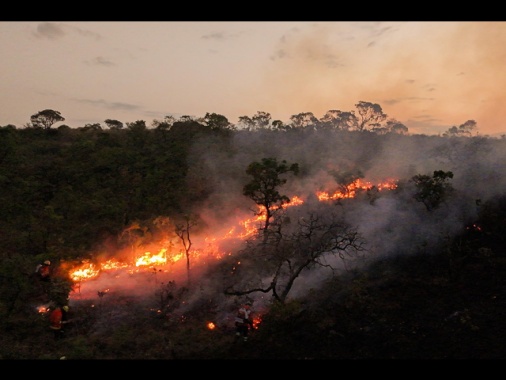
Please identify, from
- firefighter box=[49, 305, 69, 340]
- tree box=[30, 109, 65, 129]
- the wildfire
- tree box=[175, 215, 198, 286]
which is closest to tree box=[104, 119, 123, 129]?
tree box=[30, 109, 65, 129]

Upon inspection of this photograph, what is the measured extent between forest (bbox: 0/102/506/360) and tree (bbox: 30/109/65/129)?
31.3 ft

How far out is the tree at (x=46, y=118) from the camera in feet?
162

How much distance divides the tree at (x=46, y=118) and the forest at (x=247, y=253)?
9.53 meters

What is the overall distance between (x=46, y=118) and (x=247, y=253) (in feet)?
145

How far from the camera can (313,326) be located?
13852 mm

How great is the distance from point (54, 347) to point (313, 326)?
10.7 metres

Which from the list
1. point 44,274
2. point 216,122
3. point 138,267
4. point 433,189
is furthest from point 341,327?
point 216,122

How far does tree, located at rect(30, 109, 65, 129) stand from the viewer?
4938 centimetres

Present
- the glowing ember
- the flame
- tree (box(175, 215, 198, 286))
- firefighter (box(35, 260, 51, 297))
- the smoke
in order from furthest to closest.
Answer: the glowing ember < the flame < tree (box(175, 215, 198, 286)) < the smoke < firefighter (box(35, 260, 51, 297))

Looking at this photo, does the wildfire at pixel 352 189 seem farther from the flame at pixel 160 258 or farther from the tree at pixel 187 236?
the tree at pixel 187 236

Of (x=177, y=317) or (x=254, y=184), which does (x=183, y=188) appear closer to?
(x=254, y=184)

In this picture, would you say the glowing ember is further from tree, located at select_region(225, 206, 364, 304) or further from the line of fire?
tree, located at select_region(225, 206, 364, 304)

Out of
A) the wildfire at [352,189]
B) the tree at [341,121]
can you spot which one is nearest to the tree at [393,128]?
the tree at [341,121]
